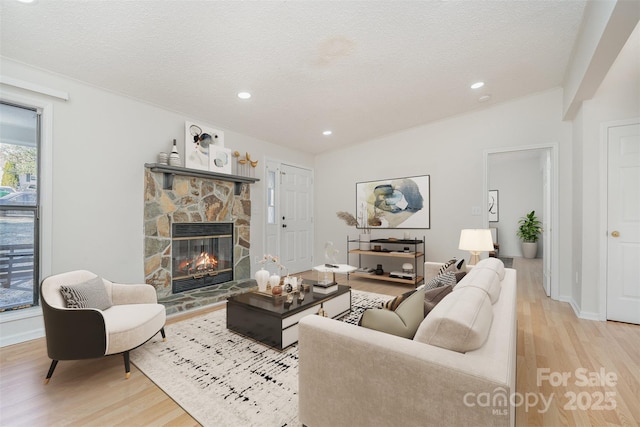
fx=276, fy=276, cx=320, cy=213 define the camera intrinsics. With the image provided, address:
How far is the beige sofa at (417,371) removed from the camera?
907 millimetres

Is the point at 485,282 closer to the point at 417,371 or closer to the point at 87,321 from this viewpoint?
the point at 417,371

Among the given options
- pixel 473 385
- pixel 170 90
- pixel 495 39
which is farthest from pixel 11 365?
pixel 495 39

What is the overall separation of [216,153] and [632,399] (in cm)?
471

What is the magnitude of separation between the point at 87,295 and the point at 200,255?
1.87 m

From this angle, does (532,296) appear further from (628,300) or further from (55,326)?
(55,326)

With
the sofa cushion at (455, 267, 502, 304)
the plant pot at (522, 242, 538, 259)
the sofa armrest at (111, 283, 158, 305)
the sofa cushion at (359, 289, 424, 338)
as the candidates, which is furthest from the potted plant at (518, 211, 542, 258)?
the sofa armrest at (111, 283, 158, 305)

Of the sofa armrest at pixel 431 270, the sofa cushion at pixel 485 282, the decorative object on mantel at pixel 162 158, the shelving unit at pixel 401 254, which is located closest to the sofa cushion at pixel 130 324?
the decorative object on mantel at pixel 162 158

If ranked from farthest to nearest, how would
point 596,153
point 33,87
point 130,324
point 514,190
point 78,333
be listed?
point 514,190 < point 596,153 < point 33,87 < point 130,324 < point 78,333

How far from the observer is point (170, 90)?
3.20 meters

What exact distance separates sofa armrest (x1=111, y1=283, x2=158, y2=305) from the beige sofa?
1.86 meters

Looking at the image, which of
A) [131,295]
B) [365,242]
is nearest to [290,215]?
[365,242]

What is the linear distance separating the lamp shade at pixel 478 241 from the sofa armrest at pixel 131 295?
10.4ft

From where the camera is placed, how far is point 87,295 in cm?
218

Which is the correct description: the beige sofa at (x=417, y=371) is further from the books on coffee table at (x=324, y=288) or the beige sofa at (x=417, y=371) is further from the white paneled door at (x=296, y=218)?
the white paneled door at (x=296, y=218)
